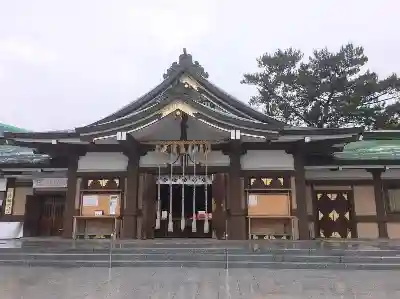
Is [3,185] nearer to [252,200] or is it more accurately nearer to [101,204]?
[101,204]

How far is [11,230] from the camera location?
53.1 feet

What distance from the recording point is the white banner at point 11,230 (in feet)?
52.5

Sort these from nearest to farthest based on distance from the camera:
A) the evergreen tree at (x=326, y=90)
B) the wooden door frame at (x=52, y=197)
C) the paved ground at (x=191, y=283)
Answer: the paved ground at (x=191, y=283)
the wooden door frame at (x=52, y=197)
the evergreen tree at (x=326, y=90)

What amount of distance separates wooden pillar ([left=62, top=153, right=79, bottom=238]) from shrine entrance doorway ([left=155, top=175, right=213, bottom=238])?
3.30 meters

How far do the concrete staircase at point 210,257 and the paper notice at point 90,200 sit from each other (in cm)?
386

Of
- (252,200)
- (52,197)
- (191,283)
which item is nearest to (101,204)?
(52,197)

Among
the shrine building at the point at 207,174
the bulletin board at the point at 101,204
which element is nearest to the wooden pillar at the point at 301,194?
the shrine building at the point at 207,174

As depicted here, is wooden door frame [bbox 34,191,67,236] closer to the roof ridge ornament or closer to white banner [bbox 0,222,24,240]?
white banner [bbox 0,222,24,240]

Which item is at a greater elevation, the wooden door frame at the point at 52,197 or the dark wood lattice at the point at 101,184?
the dark wood lattice at the point at 101,184

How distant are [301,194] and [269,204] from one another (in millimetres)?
1286

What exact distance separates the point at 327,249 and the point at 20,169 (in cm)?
1273

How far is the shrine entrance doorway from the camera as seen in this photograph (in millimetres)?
14023

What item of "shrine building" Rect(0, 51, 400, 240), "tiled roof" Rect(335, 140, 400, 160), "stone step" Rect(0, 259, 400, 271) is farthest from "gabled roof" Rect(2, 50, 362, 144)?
"stone step" Rect(0, 259, 400, 271)

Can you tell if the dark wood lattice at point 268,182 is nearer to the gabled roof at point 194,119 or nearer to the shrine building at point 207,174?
the shrine building at point 207,174
